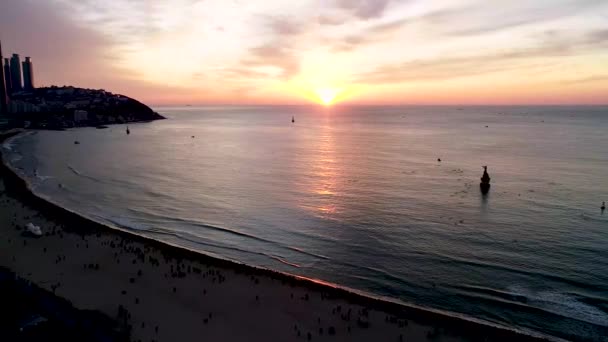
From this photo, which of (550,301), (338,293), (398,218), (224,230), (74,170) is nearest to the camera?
(550,301)

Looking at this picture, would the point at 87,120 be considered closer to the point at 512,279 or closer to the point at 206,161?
the point at 206,161

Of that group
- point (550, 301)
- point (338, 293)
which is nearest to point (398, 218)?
point (550, 301)

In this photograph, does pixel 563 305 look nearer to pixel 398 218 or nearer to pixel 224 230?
pixel 398 218

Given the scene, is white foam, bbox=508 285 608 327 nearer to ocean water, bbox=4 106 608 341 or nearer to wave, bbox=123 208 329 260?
ocean water, bbox=4 106 608 341

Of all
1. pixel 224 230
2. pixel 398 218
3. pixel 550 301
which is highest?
pixel 398 218

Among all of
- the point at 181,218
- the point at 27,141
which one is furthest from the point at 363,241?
the point at 27,141

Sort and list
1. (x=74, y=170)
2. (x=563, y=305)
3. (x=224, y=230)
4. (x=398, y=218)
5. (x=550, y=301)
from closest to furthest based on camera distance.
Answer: (x=563, y=305) < (x=550, y=301) < (x=224, y=230) < (x=398, y=218) < (x=74, y=170)
